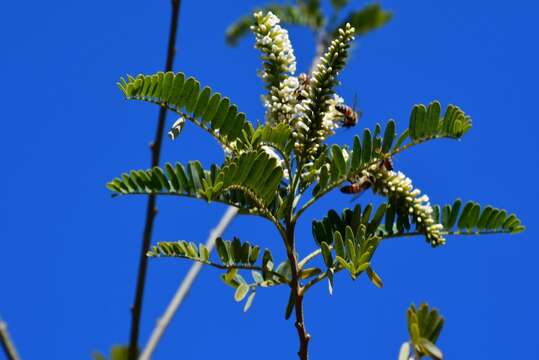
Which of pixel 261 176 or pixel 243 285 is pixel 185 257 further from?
pixel 261 176

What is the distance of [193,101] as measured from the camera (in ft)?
7.30

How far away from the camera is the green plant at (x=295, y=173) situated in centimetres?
210

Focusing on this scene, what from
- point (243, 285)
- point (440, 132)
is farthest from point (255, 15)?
point (243, 285)

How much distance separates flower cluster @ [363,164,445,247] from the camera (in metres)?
2.26

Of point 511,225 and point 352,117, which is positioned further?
point 352,117

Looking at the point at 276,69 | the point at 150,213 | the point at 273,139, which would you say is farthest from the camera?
the point at 150,213

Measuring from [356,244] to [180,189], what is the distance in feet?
1.50

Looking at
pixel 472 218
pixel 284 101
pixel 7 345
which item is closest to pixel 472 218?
pixel 472 218

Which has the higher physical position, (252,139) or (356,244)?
(252,139)

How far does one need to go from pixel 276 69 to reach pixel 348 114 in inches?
11.5

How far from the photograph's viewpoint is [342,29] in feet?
7.05

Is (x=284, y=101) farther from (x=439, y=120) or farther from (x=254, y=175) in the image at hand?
(x=439, y=120)

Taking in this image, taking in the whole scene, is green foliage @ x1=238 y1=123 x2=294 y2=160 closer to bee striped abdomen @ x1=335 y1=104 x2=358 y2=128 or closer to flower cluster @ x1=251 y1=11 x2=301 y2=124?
flower cluster @ x1=251 y1=11 x2=301 y2=124

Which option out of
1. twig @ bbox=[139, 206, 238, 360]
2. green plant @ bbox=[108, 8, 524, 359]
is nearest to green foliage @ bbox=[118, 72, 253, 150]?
green plant @ bbox=[108, 8, 524, 359]
